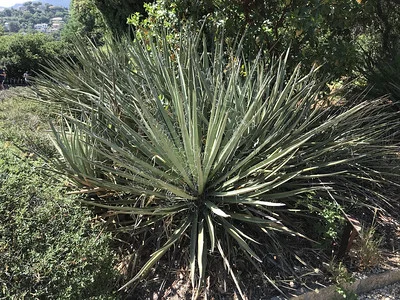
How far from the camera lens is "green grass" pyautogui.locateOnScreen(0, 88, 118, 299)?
2.25 meters

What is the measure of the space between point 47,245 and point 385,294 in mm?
2391

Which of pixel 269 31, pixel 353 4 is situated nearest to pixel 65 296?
pixel 269 31

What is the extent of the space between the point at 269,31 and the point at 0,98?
500cm

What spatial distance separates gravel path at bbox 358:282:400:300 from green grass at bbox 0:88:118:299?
1800 mm

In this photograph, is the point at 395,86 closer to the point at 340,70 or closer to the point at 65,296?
the point at 340,70

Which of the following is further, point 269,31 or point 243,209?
point 269,31

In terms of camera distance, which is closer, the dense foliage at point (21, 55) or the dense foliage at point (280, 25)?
the dense foliage at point (280, 25)

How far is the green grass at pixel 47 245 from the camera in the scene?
225 cm

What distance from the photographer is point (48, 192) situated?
2750mm

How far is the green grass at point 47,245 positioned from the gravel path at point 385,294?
1.80 m

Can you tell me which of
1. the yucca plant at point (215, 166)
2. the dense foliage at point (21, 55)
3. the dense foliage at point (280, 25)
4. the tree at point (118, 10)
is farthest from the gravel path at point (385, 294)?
the dense foliage at point (21, 55)

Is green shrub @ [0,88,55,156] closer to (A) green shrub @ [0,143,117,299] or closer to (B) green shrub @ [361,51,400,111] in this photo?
(A) green shrub @ [0,143,117,299]

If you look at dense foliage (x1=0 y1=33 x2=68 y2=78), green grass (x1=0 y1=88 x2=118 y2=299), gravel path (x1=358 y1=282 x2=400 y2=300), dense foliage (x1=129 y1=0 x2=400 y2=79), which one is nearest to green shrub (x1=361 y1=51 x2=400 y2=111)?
dense foliage (x1=129 y1=0 x2=400 y2=79)

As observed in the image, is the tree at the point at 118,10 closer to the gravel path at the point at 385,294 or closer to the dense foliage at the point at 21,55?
the dense foliage at the point at 21,55
